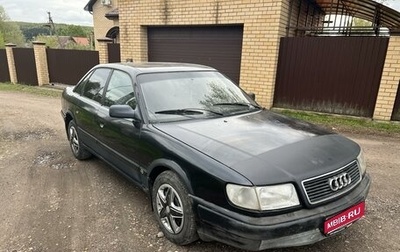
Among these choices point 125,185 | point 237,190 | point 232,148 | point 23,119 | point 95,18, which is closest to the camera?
point 237,190

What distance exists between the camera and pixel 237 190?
6.85ft

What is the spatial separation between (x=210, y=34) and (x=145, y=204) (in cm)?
642

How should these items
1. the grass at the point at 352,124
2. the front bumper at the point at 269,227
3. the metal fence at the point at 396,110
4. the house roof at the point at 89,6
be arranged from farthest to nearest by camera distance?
the house roof at the point at 89,6, the metal fence at the point at 396,110, the grass at the point at 352,124, the front bumper at the point at 269,227

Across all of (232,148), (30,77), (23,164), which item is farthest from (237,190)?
(30,77)

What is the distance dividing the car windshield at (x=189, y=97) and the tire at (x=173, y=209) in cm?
67

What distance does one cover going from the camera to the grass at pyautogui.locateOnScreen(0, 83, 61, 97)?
39.7 ft

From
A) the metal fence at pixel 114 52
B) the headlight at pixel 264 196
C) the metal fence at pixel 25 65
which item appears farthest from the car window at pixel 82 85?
the metal fence at pixel 25 65

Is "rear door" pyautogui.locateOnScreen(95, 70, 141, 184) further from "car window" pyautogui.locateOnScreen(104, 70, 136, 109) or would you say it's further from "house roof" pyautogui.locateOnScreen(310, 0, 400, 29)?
"house roof" pyautogui.locateOnScreen(310, 0, 400, 29)

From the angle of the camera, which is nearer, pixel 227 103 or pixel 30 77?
pixel 227 103

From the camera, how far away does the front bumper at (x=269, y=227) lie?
6.68ft

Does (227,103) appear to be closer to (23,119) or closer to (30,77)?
(23,119)

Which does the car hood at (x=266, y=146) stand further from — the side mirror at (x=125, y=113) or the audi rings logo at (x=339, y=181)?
the side mirror at (x=125, y=113)

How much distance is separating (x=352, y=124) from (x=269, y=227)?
587 cm

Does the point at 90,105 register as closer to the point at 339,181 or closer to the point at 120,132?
the point at 120,132
